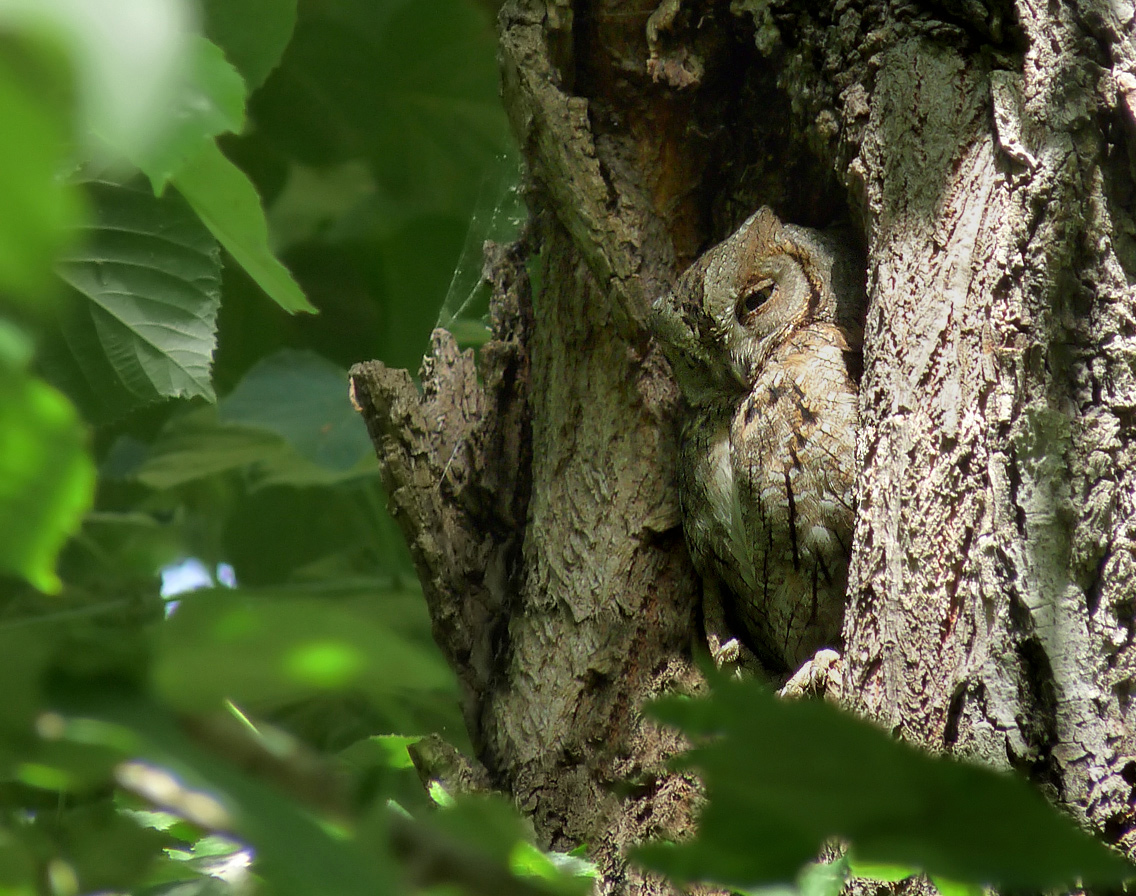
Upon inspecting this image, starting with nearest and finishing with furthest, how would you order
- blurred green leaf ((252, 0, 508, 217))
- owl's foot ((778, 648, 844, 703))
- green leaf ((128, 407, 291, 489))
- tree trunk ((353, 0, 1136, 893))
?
1. tree trunk ((353, 0, 1136, 893))
2. owl's foot ((778, 648, 844, 703))
3. blurred green leaf ((252, 0, 508, 217))
4. green leaf ((128, 407, 291, 489))

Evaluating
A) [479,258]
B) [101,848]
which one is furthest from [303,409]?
[101,848]

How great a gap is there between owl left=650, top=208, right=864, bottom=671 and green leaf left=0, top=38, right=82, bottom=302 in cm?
107

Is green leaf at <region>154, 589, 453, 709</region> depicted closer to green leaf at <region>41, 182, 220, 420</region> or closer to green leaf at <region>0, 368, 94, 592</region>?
green leaf at <region>0, 368, 94, 592</region>

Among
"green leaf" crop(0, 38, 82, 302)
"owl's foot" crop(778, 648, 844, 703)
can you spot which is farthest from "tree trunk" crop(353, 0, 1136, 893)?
"green leaf" crop(0, 38, 82, 302)

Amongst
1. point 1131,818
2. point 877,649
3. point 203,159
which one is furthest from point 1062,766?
point 203,159

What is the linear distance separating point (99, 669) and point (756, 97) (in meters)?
1.36

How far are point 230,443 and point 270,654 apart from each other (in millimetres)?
2172

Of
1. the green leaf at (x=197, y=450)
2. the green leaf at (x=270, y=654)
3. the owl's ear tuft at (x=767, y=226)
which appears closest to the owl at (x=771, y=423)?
the owl's ear tuft at (x=767, y=226)

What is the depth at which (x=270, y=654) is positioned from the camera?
0.89 feet

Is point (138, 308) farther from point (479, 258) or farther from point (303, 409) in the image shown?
point (303, 409)

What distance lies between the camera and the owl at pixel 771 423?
3.99ft

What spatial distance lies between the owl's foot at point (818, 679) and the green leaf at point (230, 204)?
2.34 feet

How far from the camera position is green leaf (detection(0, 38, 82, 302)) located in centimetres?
20

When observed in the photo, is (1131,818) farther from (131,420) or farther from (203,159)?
(131,420)
